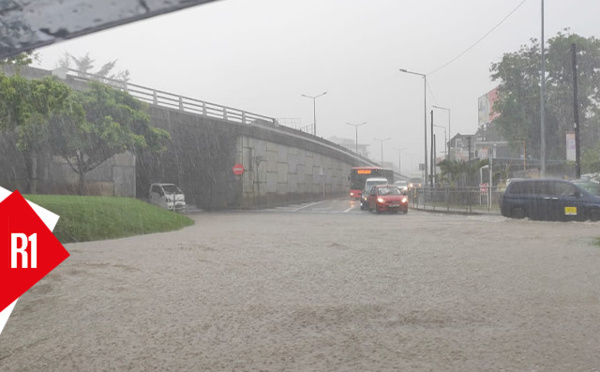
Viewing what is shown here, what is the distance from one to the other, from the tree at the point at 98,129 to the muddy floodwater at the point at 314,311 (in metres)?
14.2

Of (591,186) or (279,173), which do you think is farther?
(279,173)

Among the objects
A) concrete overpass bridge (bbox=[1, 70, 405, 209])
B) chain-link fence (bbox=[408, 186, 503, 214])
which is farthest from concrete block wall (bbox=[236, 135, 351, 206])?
chain-link fence (bbox=[408, 186, 503, 214])

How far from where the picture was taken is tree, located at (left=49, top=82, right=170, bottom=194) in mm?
23797

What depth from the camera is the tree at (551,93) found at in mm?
44969

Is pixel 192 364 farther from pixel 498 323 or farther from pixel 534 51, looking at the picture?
pixel 534 51

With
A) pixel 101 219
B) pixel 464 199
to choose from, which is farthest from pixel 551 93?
pixel 101 219

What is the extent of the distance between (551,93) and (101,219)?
1693 inches

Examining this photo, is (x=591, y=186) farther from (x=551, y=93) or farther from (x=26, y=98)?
(x=551, y=93)

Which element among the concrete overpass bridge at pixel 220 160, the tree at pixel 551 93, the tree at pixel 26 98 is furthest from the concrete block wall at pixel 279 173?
the tree at pixel 26 98

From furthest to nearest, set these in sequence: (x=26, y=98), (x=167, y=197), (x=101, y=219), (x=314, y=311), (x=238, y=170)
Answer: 1. (x=238, y=170)
2. (x=167, y=197)
3. (x=101, y=219)
4. (x=26, y=98)
5. (x=314, y=311)

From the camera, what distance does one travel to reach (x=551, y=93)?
156 ft

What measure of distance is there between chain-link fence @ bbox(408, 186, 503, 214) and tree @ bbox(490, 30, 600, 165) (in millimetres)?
20522

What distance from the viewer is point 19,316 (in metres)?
5.98

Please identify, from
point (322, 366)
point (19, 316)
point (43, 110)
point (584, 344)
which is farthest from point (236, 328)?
point (43, 110)
